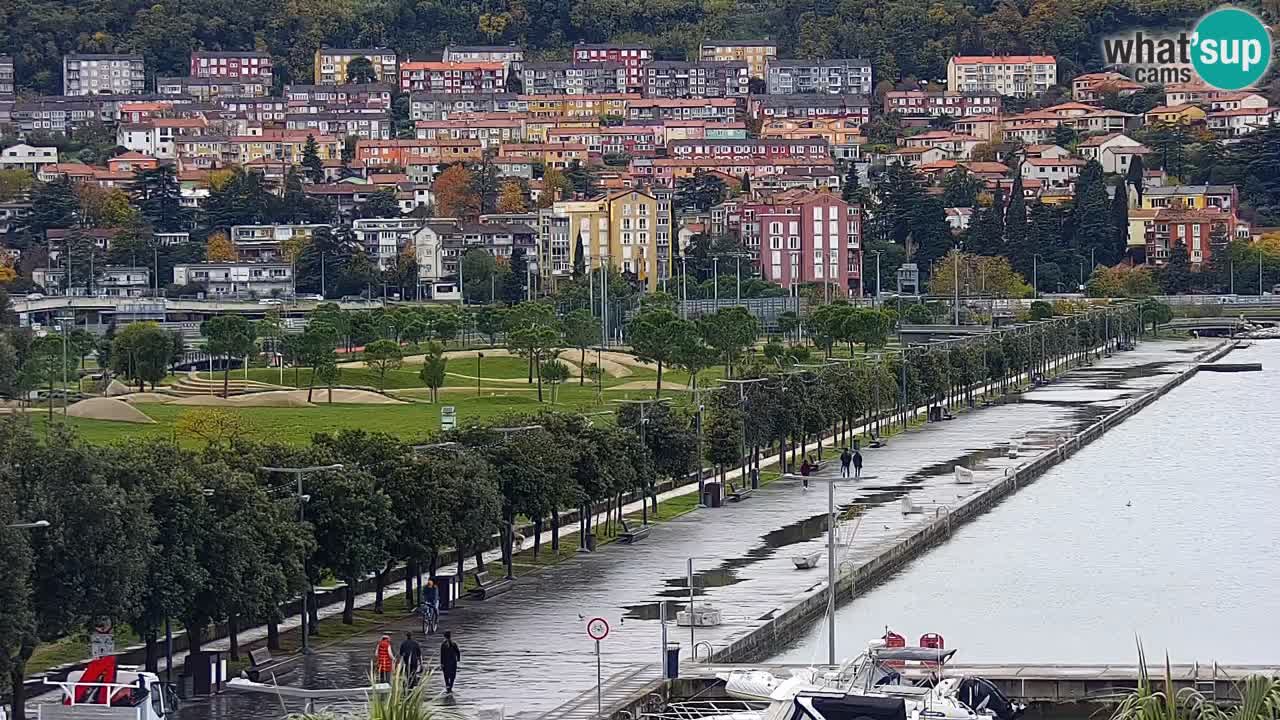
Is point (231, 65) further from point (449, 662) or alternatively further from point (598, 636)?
point (598, 636)

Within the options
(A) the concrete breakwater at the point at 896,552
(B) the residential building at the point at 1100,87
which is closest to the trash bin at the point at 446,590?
(A) the concrete breakwater at the point at 896,552

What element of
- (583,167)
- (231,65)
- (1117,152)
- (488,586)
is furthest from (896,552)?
(231,65)

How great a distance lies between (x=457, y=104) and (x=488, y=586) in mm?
147204

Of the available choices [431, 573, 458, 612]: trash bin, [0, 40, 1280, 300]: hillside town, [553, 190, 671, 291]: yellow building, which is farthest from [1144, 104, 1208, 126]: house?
[431, 573, 458, 612]: trash bin

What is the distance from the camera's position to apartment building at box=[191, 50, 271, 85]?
605 ft

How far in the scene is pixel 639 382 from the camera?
251 ft

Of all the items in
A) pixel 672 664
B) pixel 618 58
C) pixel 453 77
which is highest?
pixel 618 58

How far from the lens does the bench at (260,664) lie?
85.5 feet

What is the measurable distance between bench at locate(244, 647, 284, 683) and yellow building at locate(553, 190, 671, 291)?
98.9 meters

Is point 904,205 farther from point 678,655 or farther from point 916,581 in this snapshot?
point 678,655

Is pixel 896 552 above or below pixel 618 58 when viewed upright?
below

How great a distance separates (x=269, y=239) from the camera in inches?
5212

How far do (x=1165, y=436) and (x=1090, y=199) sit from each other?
2601 inches

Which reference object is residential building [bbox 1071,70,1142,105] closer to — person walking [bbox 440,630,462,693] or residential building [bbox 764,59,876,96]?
residential building [bbox 764,59,876,96]
